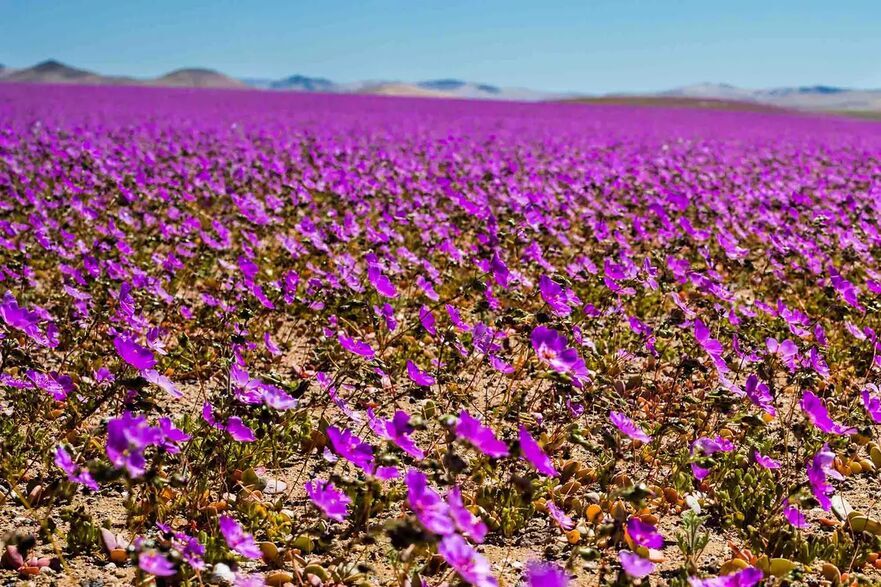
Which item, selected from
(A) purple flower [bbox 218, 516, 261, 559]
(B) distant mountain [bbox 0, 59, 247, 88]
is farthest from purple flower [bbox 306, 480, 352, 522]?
(B) distant mountain [bbox 0, 59, 247, 88]

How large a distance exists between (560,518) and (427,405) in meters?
0.85

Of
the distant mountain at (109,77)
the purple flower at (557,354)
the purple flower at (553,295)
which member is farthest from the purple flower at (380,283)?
the distant mountain at (109,77)

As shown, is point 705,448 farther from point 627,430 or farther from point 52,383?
point 52,383

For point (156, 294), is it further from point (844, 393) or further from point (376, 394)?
point (844, 393)

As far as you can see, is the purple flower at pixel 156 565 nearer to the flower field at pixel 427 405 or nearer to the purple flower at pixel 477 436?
the flower field at pixel 427 405

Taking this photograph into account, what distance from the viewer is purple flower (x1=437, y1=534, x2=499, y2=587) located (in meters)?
1.87

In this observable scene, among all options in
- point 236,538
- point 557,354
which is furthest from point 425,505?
point 557,354

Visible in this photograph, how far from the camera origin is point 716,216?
8703mm

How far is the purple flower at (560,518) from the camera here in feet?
9.40

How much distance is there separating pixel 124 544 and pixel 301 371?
1.72 meters

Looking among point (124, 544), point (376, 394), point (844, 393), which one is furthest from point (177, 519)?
point (844, 393)

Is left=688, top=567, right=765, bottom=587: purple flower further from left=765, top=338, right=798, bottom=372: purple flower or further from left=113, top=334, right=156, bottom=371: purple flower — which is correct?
left=113, top=334, right=156, bottom=371: purple flower

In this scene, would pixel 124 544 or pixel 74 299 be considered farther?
pixel 74 299

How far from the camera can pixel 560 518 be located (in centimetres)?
291
